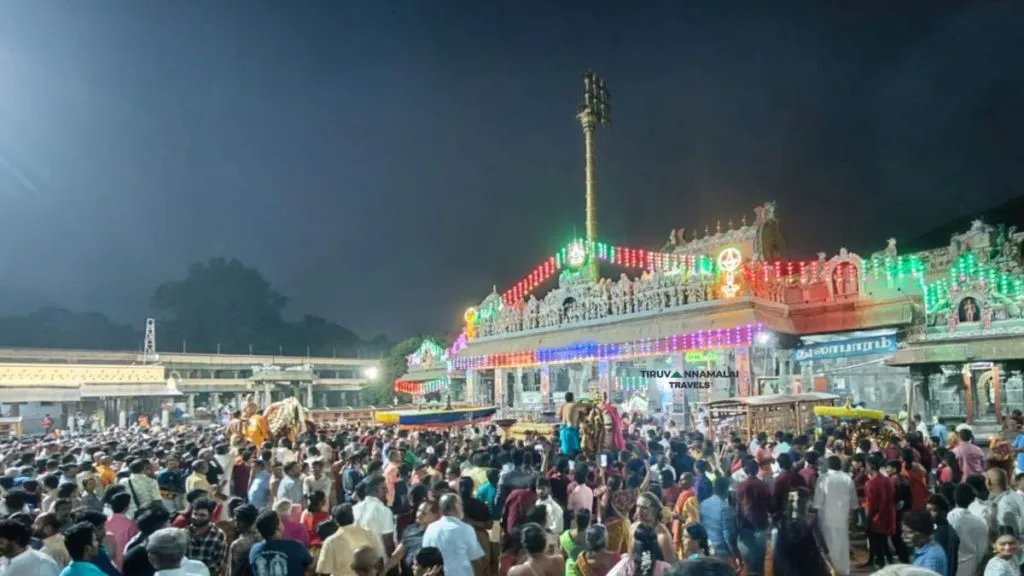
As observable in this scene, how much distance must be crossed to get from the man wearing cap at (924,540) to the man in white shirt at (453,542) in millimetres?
3460

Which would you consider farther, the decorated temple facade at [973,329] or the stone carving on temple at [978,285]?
the stone carving on temple at [978,285]

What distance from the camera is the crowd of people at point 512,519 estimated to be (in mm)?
4617

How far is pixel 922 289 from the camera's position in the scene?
23.9 m

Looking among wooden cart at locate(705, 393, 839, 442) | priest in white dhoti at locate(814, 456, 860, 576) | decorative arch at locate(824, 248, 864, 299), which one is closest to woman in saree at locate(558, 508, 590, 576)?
priest in white dhoti at locate(814, 456, 860, 576)

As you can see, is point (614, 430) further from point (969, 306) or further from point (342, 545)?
point (969, 306)

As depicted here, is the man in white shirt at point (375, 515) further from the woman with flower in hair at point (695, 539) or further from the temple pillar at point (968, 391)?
the temple pillar at point (968, 391)

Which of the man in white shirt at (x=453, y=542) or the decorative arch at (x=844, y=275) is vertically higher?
the decorative arch at (x=844, y=275)

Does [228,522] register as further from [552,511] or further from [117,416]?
[117,416]

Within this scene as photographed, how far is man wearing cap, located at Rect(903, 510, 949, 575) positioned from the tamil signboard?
64.0 ft

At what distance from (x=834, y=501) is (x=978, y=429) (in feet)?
56.3

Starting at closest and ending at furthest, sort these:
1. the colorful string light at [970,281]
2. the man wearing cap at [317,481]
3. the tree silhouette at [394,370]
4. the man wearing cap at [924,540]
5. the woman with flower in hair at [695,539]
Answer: the man wearing cap at [924,540], the woman with flower in hair at [695,539], the man wearing cap at [317,481], the colorful string light at [970,281], the tree silhouette at [394,370]

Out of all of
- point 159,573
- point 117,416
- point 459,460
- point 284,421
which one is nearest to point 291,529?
point 159,573

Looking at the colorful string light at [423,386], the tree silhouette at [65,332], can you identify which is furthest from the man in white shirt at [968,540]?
the tree silhouette at [65,332]

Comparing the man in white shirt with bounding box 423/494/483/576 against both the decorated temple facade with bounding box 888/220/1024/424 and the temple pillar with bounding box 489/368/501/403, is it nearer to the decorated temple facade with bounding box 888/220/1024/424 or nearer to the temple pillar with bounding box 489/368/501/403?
the decorated temple facade with bounding box 888/220/1024/424
